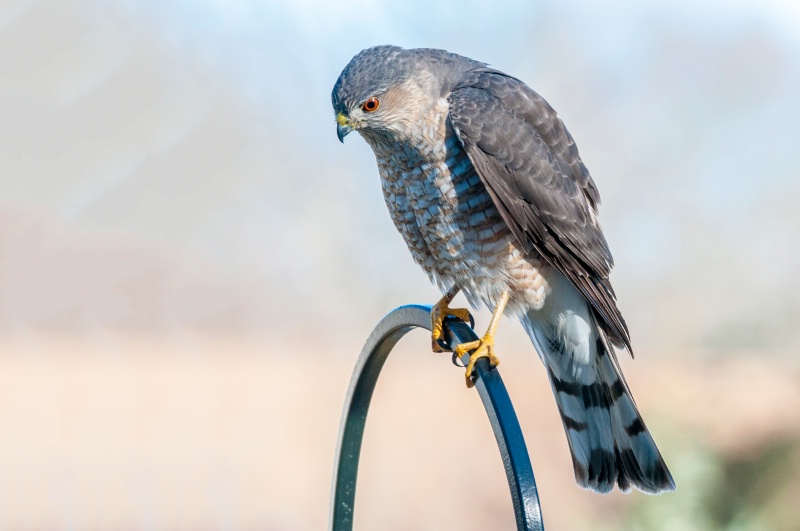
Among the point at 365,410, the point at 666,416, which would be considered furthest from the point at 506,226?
the point at 666,416

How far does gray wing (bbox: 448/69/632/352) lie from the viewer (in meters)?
2.77

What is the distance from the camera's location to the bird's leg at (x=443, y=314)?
8.64ft

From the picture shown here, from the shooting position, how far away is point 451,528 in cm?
637

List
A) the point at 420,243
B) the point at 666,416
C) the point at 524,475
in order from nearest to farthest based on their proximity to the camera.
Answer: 1. the point at 524,475
2. the point at 420,243
3. the point at 666,416

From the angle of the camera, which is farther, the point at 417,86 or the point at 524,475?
the point at 417,86

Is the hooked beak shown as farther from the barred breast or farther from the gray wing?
the gray wing

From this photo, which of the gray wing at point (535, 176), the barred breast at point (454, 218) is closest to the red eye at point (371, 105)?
the barred breast at point (454, 218)

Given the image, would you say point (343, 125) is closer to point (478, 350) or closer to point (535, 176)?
point (535, 176)

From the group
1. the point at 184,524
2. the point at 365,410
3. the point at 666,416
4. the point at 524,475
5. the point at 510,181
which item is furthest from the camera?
the point at 184,524

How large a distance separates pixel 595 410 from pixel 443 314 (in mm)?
673

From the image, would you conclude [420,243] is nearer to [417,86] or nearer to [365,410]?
[417,86]

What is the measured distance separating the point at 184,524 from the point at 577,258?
13.0ft

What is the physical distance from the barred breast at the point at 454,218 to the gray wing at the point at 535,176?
6 cm

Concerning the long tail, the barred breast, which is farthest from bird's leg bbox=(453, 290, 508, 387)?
the long tail
